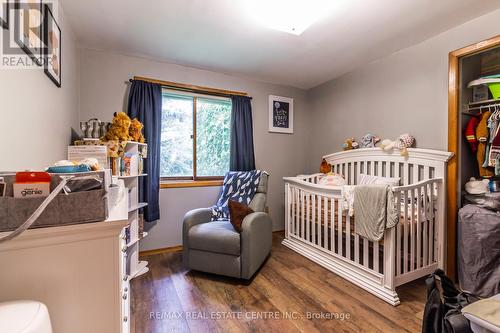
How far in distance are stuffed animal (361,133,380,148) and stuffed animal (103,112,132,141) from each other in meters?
2.62

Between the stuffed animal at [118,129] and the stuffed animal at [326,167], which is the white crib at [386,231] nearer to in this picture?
the stuffed animal at [326,167]

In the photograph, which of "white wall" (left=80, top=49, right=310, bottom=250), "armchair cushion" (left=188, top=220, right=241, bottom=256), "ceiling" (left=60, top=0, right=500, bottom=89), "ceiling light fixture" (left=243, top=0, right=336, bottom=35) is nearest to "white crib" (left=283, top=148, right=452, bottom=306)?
"white wall" (left=80, top=49, right=310, bottom=250)

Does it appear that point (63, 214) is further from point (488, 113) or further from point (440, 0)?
point (488, 113)

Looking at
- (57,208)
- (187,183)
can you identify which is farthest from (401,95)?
(57,208)

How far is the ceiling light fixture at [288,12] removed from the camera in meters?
1.69

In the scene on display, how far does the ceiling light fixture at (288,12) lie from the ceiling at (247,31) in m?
0.06

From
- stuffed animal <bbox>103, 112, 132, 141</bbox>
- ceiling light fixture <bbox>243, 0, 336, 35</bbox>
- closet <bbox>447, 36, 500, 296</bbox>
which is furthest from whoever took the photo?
stuffed animal <bbox>103, 112, 132, 141</bbox>

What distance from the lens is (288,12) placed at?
178 cm

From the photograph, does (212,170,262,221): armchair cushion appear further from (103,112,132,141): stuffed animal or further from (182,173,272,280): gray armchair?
(103,112,132,141): stuffed animal

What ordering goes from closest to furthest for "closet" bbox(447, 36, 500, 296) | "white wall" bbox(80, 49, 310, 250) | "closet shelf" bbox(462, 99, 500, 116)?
"closet" bbox(447, 36, 500, 296) < "closet shelf" bbox(462, 99, 500, 116) < "white wall" bbox(80, 49, 310, 250)

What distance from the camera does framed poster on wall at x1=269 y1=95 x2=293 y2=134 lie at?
3.46m

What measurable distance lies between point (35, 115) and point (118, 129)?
81cm

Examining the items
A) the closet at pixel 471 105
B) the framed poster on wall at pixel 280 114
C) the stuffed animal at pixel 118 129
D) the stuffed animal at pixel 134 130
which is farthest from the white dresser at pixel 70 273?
the framed poster on wall at pixel 280 114

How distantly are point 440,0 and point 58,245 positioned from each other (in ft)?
8.61
